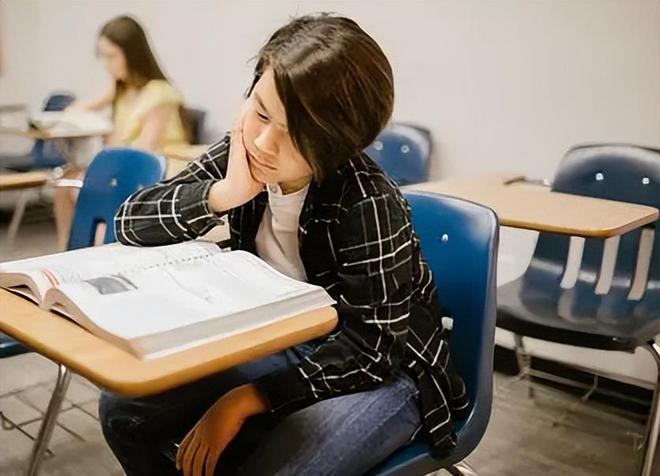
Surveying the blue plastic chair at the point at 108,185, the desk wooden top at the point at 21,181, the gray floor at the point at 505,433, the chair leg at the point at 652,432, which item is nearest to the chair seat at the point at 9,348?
the blue plastic chair at the point at 108,185

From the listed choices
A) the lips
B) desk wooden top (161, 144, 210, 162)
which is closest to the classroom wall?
desk wooden top (161, 144, 210, 162)

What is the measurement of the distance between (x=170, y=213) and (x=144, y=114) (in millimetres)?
2197

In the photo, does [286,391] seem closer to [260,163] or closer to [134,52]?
[260,163]

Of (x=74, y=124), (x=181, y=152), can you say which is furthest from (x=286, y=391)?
(x=74, y=124)

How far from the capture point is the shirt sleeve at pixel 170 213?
1.33 m

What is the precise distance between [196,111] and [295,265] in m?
2.92

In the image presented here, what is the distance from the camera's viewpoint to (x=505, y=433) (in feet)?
7.93

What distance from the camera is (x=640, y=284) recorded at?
7.33 feet

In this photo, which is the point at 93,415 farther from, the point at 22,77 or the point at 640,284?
the point at 22,77

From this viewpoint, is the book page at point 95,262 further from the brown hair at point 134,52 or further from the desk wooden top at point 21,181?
the brown hair at point 134,52

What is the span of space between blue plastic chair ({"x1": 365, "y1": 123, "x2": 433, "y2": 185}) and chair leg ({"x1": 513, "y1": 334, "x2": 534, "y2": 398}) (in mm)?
700

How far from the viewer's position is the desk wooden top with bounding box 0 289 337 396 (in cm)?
82

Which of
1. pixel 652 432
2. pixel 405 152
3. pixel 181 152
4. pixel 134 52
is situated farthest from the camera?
pixel 134 52

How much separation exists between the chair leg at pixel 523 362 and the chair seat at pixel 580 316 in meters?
0.42
